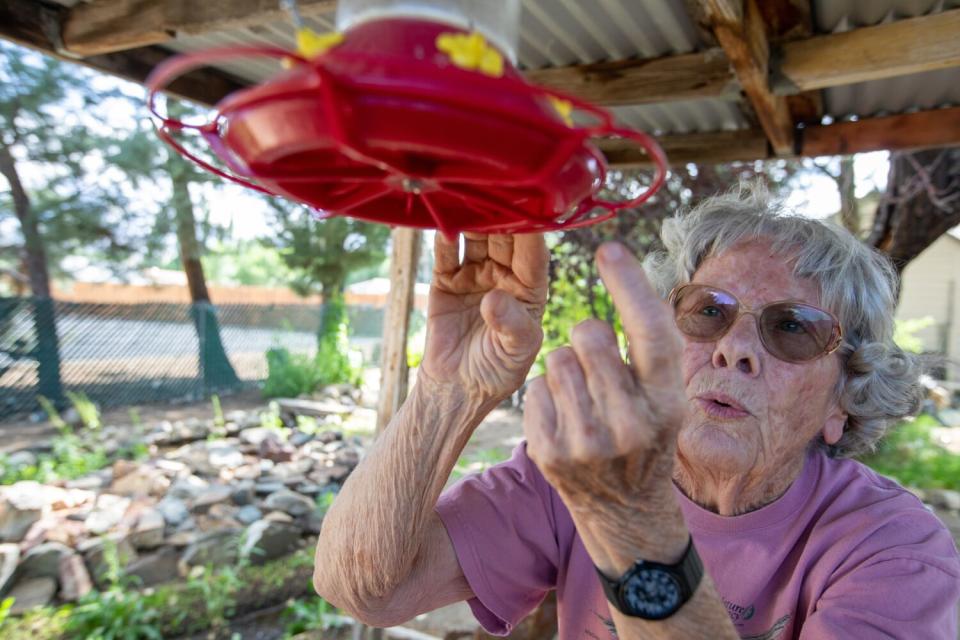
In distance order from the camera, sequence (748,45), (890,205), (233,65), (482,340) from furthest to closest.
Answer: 1. (890,205)
2. (233,65)
3. (748,45)
4. (482,340)

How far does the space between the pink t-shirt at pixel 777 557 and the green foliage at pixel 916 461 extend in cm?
647

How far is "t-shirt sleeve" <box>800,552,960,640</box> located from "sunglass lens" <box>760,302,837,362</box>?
505 millimetres

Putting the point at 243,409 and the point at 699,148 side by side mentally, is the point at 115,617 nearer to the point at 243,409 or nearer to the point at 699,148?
the point at 699,148

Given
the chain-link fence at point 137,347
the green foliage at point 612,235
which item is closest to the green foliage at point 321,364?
the chain-link fence at point 137,347

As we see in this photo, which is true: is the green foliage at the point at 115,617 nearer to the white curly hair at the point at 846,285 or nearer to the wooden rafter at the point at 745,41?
the white curly hair at the point at 846,285

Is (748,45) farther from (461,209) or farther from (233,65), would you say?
(233,65)

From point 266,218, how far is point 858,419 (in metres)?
14.4

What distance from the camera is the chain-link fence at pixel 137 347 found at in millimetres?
9633

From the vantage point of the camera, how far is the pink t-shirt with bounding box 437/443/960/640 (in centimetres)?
137

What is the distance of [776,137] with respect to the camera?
12.0 ft

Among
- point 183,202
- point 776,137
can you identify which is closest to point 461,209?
point 776,137

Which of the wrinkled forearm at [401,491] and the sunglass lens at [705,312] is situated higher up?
the sunglass lens at [705,312]

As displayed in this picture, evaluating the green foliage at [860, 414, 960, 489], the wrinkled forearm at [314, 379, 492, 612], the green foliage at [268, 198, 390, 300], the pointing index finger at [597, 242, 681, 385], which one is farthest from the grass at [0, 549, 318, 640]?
the green foliage at [268, 198, 390, 300]

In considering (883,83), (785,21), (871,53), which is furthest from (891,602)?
(883,83)
